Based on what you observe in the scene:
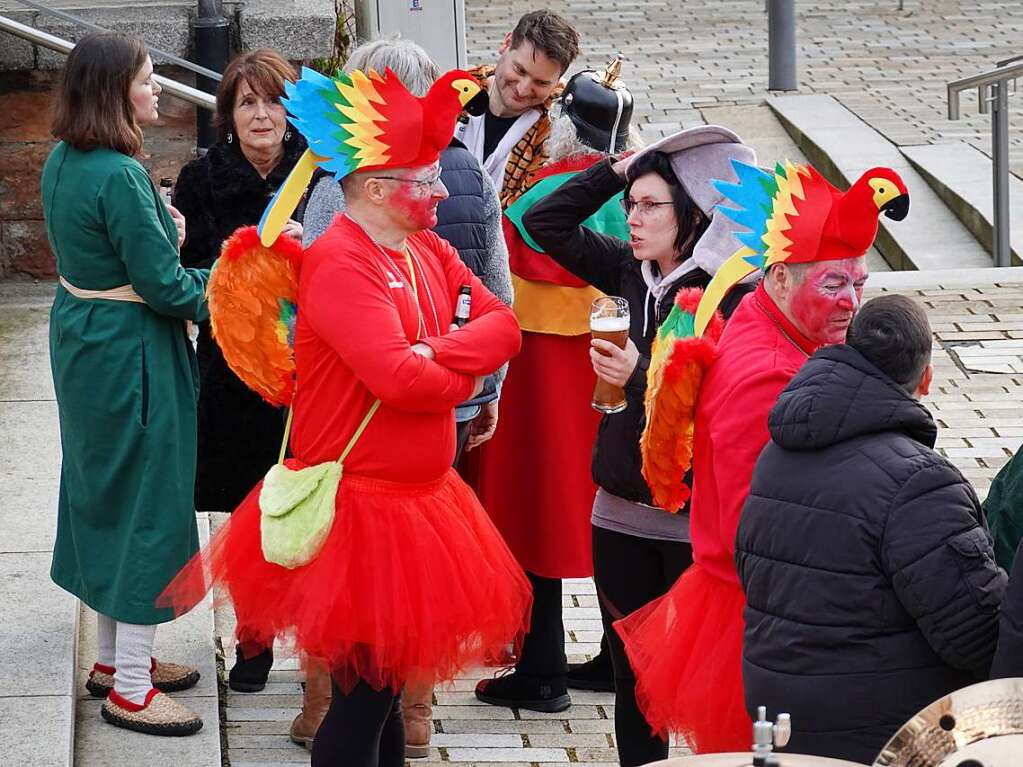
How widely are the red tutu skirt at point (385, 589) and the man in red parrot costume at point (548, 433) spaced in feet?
3.67

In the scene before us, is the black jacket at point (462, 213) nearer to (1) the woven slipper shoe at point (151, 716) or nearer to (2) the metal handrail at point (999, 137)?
(1) the woven slipper shoe at point (151, 716)

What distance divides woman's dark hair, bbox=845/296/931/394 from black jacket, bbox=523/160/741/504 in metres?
0.96

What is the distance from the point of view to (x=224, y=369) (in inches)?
207

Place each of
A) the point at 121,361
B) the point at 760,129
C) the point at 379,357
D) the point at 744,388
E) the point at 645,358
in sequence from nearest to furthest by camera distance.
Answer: the point at 744,388 → the point at 379,357 → the point at 645,358 → the point at 121,361 → the point at 760,129

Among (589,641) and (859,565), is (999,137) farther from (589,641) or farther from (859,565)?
(859,565)

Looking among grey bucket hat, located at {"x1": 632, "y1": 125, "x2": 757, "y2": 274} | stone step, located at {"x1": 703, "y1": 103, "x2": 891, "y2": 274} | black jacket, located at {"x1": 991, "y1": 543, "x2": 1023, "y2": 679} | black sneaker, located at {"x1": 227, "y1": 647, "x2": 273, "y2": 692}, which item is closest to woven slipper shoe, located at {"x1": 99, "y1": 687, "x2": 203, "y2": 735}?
black sneaker, located at {"x1": 227, "y1": 647, "x2": 273, "y2": 692}

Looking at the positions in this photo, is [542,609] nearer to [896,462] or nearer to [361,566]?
[361,566]

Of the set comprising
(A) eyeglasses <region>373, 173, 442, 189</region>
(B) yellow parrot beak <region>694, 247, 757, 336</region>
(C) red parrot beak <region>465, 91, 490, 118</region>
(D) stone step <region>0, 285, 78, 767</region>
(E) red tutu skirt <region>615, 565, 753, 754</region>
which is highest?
(C) red parrot beak <region>465, 91, 490, 118</region>

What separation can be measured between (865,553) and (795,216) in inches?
35.2

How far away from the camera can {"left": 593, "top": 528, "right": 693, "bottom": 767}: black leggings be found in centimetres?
427

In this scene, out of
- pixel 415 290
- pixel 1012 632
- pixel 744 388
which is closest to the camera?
pixel 1012 632

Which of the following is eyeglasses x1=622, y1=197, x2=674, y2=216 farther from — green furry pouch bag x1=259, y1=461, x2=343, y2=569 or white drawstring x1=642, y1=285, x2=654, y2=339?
green furry pouch bag x1=259, y1=461, x2=343, y2=569

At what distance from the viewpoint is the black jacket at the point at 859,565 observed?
3031 millimetres

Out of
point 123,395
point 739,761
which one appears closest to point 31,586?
point 123,395
